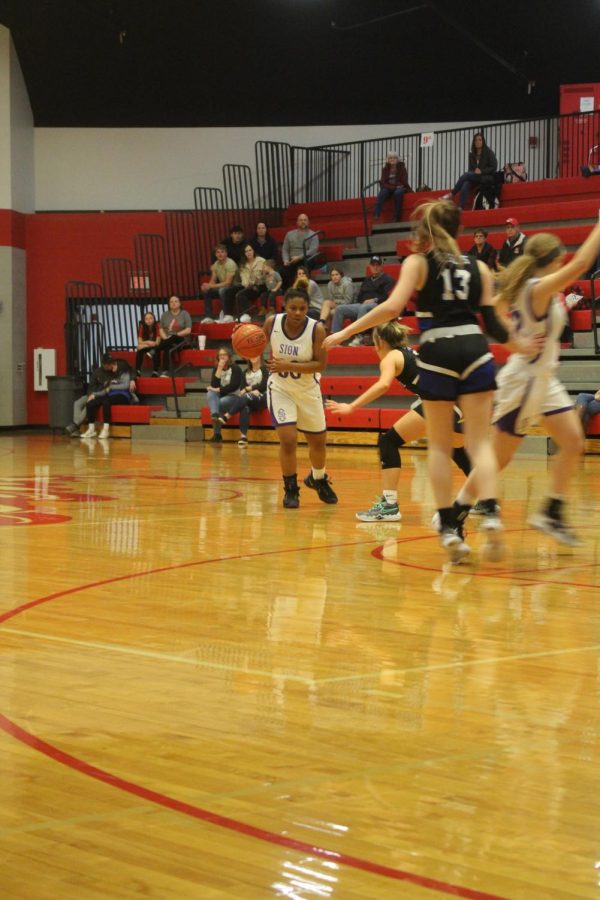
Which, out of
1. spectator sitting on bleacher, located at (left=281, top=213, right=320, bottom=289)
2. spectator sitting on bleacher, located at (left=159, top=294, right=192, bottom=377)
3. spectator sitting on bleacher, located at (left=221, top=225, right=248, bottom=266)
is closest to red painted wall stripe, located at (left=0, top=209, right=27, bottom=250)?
spectator sitting on bleacher, located at (left=159, top=294, right=192, bottom=377)

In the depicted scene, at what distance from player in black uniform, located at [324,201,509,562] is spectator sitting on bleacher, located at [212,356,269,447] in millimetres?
12328

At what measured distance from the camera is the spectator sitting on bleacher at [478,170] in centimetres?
2117

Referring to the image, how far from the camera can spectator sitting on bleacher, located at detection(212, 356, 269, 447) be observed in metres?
18.5

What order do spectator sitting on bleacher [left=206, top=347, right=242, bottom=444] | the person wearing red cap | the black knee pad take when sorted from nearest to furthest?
→ 1. the black knee pad
2. the person wearing red cap
3. spectator sitting on bleacher [left=206, top=347, right=242, bottom=444]

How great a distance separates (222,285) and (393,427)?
14511 mm

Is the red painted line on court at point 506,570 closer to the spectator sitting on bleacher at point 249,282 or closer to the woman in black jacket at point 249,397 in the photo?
the woman in black jacket at point 249,397

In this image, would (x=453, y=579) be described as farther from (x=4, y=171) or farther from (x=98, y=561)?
(x=4, y=171)

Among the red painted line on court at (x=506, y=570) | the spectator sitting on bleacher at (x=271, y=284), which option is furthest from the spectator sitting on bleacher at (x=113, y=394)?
the red painted line on court at (x=506, y=570)

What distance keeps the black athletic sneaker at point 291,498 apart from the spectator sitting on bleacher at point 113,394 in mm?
12700

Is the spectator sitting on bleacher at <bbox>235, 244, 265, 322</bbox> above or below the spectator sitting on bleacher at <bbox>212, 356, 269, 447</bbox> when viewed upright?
above

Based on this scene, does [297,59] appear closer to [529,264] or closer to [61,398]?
[61,398]

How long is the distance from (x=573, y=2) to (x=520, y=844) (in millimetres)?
21389

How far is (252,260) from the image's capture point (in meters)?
21.9

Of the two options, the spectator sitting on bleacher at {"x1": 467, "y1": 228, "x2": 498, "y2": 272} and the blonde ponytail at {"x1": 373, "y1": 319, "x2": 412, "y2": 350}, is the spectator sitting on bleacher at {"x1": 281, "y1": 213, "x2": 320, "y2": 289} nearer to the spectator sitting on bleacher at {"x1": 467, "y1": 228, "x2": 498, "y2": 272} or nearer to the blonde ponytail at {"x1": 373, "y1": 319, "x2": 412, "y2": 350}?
the spectator sitting on bleacher at {"x1": 467, "y1": 228, "x2": 498, "y2": 272}
